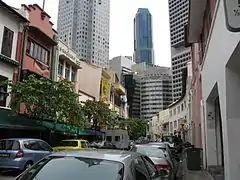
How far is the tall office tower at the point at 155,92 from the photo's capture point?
Result: 13675 cm

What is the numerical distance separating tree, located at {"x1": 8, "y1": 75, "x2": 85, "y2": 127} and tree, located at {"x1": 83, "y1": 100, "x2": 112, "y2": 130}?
1365cm

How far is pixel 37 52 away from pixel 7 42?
4.03m

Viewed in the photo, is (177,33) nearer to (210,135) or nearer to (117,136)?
(117,136)

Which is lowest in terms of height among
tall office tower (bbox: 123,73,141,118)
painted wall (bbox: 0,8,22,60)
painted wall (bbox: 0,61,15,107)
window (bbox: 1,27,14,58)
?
painted wall (bbox: 0,61,15,107)

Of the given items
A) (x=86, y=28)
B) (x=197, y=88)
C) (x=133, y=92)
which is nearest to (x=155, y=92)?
(x=133, y=92)

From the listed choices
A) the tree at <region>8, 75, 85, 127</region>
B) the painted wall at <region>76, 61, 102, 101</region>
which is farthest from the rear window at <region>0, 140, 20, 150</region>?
the painted wall at <region>76, 61, 102, 101</region>

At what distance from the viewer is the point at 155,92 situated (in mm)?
139875

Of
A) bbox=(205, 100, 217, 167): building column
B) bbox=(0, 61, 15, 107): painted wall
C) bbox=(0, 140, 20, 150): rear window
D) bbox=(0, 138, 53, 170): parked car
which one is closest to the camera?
bbox=(0, 138, 53, 170): parked car

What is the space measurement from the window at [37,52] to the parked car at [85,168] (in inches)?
774

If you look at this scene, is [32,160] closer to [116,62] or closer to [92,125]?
[92,125]

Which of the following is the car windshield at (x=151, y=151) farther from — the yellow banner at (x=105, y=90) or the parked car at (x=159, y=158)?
the yellow banner at (x=105, y=90)

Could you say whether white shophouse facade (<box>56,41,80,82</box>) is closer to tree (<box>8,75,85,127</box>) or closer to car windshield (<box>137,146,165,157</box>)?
tree (<box>8,75,85,127</box>)

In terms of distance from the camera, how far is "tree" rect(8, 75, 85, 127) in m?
19.0

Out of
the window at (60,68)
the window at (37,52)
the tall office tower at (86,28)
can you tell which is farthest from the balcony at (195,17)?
the tall office tower at (86,28)
